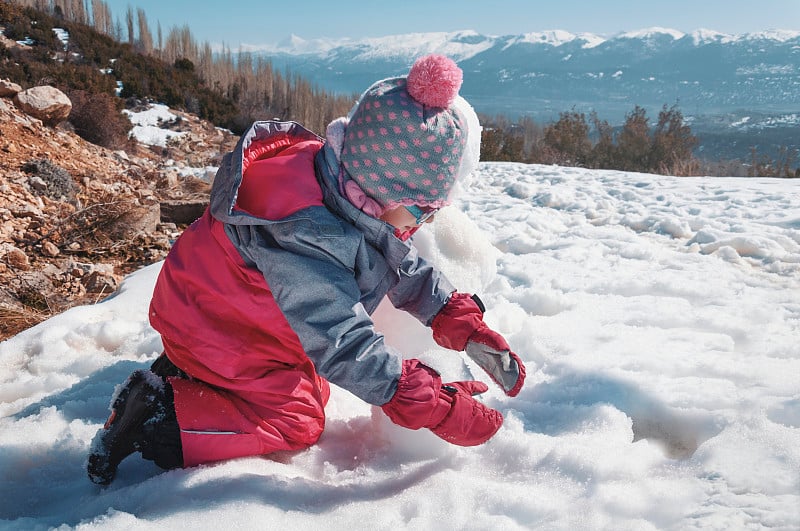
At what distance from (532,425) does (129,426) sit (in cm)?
101

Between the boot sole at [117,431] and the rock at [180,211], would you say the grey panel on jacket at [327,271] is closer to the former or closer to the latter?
the boot sole at [117,431]

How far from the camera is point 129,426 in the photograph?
1186 mm

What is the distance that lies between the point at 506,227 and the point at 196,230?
98.3 inches

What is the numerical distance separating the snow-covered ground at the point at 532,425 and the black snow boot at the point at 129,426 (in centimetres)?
7

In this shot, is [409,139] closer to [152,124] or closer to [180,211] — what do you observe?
[180,211]

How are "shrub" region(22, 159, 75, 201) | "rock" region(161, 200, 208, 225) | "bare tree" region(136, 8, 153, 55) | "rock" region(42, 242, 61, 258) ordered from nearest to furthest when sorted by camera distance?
"rock" region(42, 242, 61, 258) < "shrub" region(22, 159, 75, 201) < "rock" region(161, 200, 208, 225) < "bare tree" region(136, 8, 153, 55)

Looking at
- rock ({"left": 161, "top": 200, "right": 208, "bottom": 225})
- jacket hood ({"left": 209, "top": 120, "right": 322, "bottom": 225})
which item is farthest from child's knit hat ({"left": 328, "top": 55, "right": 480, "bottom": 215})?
rock ({"left": 161, "top": 200, "right": 208, "bottom": 225})

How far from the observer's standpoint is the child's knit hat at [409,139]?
3.59 feet

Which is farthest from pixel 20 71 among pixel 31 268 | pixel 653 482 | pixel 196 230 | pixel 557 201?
pixel 653 482

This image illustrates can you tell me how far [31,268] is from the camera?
2.76 m

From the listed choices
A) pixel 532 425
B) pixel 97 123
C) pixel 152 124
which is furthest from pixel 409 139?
pixel 152 124

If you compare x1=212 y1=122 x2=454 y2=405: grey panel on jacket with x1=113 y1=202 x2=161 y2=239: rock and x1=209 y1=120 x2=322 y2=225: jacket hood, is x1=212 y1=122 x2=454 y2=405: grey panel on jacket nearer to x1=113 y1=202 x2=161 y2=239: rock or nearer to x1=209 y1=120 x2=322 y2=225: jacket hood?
x1=209 y1=120 x2=322 y2=225: jacket hood

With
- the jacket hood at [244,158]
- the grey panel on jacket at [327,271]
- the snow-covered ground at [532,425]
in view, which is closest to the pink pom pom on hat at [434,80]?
the grey panel on jacket at [327,271]

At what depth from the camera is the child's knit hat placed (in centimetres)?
109
